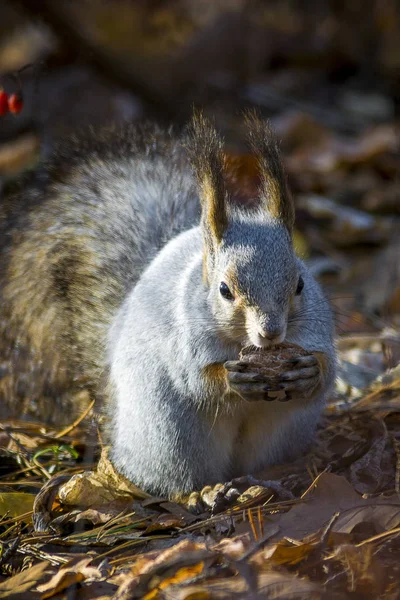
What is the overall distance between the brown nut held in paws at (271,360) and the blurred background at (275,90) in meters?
1.31

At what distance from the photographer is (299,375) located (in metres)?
2.22

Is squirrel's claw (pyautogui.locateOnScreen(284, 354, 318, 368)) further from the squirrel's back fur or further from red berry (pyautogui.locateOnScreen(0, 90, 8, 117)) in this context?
red berry (pyautogui.locateOnScreen(0, 90, 8, 117))

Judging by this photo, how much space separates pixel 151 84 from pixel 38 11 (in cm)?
89

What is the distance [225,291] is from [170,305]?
274 mm

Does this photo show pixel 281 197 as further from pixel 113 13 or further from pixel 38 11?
pixel 113 13

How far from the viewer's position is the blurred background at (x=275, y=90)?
445 cm

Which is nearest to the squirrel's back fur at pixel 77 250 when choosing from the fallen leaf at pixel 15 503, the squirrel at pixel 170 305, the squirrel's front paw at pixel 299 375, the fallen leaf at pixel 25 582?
the squirrel at pixel 170 305

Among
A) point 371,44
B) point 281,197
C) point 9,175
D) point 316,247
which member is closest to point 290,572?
point 281,197

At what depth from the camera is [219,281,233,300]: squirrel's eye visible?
2.17m

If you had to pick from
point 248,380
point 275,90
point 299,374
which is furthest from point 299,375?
point 275,90

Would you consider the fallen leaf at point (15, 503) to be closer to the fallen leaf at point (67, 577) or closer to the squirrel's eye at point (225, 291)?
the fallen leaf at point (67, 577)

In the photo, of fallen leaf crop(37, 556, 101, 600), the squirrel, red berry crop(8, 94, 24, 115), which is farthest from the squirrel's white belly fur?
red berry crop(8, 94, 24, 115)

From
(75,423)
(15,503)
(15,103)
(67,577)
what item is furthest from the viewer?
(15,103)

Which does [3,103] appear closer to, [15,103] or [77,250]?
[15,103]
